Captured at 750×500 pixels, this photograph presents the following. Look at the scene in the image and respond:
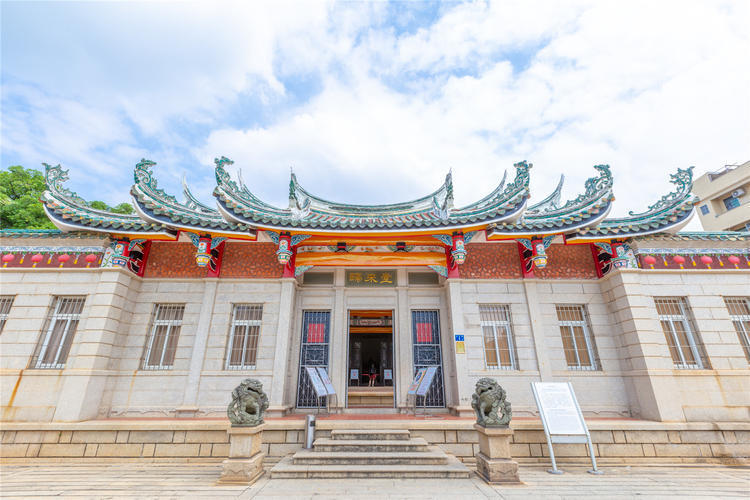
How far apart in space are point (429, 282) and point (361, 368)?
12222 mm

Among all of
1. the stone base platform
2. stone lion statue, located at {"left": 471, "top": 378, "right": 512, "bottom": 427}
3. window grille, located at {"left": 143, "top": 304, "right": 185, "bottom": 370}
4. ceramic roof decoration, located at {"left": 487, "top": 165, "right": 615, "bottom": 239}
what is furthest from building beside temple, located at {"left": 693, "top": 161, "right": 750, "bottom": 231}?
window grille, located at {"left": 143, "top": 304, "right": 185, "bottom": 370}

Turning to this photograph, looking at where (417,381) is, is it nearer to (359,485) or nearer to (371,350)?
(359,485)

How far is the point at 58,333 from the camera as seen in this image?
25.5 ft

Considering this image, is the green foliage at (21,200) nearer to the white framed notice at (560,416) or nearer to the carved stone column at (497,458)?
the carved stone column at (497,458)

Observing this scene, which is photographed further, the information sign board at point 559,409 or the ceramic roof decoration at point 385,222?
the ceramic roof decoration at point 385,222

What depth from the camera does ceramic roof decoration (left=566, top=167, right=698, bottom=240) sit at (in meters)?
7.76

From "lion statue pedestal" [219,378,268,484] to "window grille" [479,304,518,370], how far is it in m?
5.44

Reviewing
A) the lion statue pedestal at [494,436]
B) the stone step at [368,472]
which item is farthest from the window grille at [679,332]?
the stone step at [368,472]

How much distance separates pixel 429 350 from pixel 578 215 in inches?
196

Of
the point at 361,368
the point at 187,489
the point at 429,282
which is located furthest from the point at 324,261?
the point at 361,368

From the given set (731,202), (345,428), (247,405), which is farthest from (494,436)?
(731,202)

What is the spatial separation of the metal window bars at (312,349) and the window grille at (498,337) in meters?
4.13

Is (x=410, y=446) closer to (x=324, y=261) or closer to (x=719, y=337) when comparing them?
(x=324, y=261)

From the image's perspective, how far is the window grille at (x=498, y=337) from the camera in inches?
324
